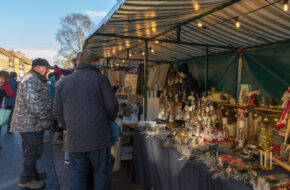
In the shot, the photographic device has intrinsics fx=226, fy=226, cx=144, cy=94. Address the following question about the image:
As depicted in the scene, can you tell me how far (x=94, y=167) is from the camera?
2.22 meters

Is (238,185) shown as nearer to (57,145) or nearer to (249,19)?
(249,19)

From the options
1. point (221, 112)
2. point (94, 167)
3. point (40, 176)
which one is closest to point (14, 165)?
point (40, 176)

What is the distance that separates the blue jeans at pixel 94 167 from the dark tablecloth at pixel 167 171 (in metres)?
0.60

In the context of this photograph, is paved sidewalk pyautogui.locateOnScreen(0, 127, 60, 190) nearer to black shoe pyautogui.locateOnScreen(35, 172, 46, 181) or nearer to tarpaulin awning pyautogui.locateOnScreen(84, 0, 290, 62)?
black shoe pyautogui.locateOnScreen(35, 172, 46, 181)

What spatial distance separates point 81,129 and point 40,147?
1287mm

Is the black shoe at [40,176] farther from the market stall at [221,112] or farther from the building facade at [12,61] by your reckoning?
the building facade at [12,61]

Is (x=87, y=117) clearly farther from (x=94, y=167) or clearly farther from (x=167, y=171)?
(x=167, y=171)

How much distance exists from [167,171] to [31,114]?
1.88 metres

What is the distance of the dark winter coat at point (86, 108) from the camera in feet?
6.85

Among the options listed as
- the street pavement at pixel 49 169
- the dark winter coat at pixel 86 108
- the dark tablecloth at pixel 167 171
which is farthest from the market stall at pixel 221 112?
the dark winter coat at pixel 86 108

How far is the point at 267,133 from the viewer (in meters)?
1.96

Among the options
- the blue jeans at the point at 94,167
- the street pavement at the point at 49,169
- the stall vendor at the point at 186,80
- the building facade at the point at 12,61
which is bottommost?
the street pavement at the point at 49,169

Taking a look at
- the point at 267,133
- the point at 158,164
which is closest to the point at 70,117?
the point at 158,164

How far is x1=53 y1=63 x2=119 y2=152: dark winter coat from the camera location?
2.09 m
